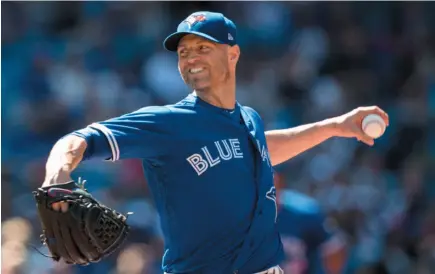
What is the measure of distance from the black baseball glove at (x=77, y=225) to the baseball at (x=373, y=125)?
4.65 ft

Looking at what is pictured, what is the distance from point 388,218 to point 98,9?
11.5 ft

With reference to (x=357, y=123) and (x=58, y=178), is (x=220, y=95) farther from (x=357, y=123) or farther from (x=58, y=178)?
(x=58, y=178)

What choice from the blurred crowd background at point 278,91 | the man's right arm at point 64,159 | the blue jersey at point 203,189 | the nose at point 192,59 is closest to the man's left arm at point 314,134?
the blue jersey at point 203,189

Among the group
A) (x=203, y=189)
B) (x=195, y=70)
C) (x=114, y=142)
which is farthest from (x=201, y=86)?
(x=114, y=142)

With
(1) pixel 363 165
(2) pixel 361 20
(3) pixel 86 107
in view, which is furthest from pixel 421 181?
(3) pixel 86 107

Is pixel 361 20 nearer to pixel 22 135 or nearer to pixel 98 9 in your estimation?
pixel 98 9

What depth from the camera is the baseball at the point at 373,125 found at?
4086 millimetres

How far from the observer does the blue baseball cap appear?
357 centimetres

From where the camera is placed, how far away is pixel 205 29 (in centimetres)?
359

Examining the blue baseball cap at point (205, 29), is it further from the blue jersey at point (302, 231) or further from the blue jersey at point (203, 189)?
the blue jersey at point (302, 231)

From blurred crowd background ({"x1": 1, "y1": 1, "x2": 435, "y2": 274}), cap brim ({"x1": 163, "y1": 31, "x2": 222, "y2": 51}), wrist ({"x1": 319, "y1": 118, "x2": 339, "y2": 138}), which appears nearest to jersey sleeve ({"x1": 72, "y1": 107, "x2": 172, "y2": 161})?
cap brim ({"x1": 163, "y1": 31, "x2": 222, "y2": 51})

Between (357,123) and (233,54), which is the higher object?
(233,54)

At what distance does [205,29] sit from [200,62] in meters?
0.14

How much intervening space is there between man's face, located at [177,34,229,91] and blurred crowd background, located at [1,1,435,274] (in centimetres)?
343
